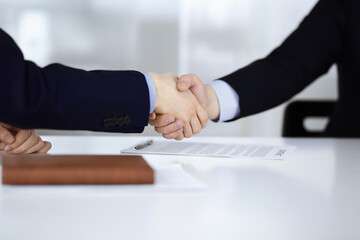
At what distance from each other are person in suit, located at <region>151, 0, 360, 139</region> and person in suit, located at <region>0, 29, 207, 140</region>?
509 millimetres

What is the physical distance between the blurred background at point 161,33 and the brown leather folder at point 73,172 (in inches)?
119

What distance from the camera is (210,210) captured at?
60 cm

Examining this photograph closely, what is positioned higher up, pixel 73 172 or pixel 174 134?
pixel 73 172

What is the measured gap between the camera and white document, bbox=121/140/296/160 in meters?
1.11

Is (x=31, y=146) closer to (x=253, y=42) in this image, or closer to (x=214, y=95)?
(x=214, y=95)

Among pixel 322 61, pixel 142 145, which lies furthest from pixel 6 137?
pixel 322 61

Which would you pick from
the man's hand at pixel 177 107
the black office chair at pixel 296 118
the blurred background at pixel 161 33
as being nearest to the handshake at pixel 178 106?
the man's hand at pixel 177 107

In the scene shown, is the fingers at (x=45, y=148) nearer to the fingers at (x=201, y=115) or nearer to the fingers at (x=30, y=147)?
the fingers at (x=30, y=147)

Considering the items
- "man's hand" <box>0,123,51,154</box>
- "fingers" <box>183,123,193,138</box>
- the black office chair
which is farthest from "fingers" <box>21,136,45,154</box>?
the black office chair

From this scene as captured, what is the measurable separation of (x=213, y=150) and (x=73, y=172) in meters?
0.55

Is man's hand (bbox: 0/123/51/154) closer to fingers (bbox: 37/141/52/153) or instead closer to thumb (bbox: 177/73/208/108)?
fingers (bbox: 37/141/52/153)

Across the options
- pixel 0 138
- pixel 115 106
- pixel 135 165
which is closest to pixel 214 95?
pixel 115 106

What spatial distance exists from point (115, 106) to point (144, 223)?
496 millimetres

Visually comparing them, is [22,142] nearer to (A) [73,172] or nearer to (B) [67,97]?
(B) [67,97]
